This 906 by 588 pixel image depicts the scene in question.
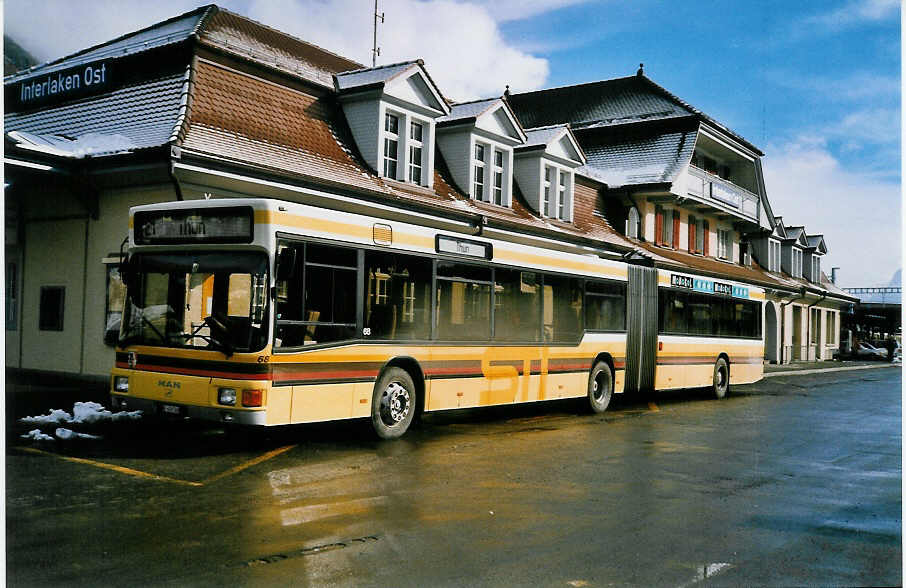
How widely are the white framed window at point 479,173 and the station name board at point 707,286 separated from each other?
5548mm

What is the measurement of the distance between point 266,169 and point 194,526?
9.03m

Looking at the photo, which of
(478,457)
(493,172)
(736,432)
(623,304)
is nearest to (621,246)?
(493,172)

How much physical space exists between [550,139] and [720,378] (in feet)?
27.4

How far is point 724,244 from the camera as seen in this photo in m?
37.4

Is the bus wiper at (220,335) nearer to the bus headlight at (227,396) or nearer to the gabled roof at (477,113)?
the bus headlight at (227,396)

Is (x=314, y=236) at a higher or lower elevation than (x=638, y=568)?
higher

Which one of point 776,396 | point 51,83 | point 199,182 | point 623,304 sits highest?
point 51,83

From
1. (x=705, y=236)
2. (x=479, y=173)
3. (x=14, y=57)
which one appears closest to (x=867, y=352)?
(x=705, y=236)

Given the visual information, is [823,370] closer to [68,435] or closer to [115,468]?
[68,435]

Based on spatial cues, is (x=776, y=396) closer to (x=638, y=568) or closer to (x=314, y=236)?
(x=314, y=236)

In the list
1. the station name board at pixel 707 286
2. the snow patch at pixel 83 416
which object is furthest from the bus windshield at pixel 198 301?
the station name board at pixel 707 286

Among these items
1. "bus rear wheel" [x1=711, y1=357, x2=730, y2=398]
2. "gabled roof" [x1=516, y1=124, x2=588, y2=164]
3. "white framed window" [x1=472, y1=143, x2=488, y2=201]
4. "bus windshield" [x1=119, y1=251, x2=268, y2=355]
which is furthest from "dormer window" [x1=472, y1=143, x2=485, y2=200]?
"bus windshield" [x1=119, y1=251, x2=268, y2=355]

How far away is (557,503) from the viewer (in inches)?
294

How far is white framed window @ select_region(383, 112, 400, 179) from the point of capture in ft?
61.9
